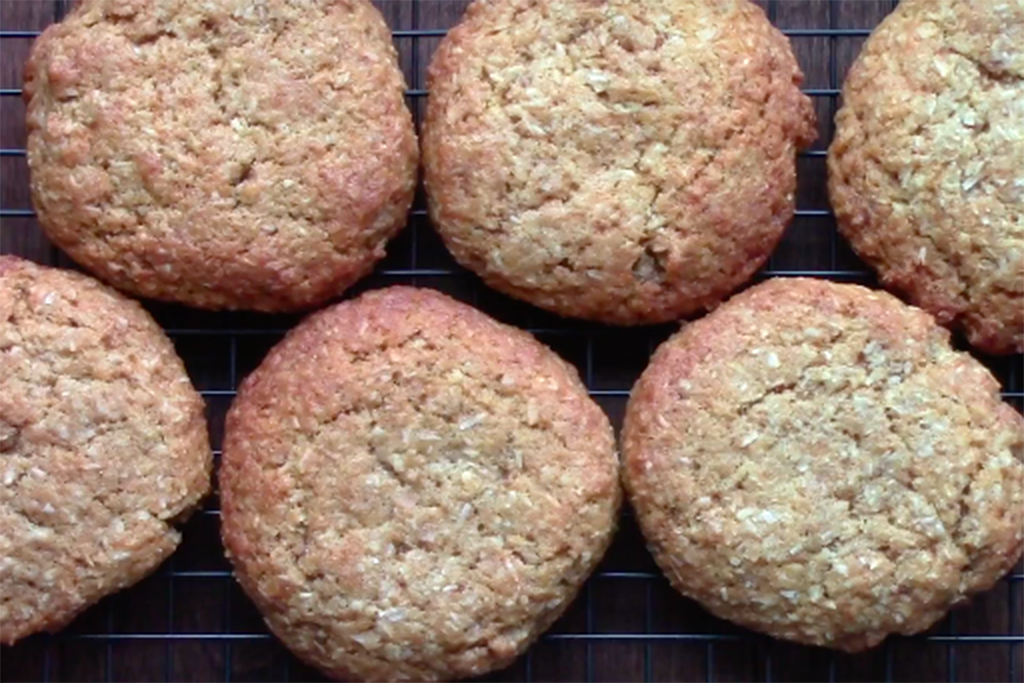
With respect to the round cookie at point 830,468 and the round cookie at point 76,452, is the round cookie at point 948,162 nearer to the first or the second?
the round cookie at point 830,468

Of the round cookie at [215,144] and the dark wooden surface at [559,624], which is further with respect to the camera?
the dark wooden surface at [559,624]

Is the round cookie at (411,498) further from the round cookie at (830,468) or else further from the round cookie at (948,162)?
the round cookie at (948,162)

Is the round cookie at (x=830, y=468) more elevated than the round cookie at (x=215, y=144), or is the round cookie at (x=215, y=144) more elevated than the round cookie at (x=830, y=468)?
the round cookie at (x=215, y=144)

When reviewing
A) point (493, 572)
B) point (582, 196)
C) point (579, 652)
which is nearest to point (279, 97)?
point (582, 196)

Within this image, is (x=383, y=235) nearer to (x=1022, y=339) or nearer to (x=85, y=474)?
(x=85, y=474)

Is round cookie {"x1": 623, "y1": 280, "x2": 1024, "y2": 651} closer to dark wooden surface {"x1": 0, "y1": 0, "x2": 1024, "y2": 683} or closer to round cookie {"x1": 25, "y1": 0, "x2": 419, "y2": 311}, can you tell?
dark wooden surface {"x1": 0, "y1": 0, "x2": 1024, "y2": 683}

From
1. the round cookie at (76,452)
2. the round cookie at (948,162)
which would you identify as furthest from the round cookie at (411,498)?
the round cookie at (948,162)

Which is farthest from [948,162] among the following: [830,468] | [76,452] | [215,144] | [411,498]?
[76,452]

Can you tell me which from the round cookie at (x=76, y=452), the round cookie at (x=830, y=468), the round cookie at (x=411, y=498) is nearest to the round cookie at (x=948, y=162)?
the round cookie at (x=830, y=468)
